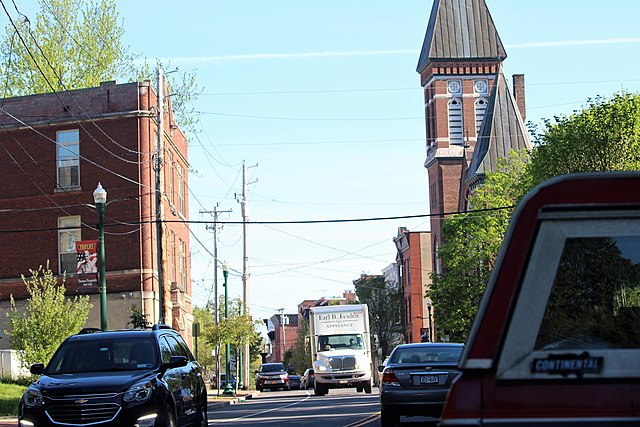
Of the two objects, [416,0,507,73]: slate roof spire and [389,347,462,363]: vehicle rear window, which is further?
[416,0,507,73]: slate roof spire

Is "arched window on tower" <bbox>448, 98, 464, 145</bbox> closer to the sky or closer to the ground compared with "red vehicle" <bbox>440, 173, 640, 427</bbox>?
closer to the sky

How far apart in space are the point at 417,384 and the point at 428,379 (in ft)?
0.67

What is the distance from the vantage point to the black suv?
13.8m

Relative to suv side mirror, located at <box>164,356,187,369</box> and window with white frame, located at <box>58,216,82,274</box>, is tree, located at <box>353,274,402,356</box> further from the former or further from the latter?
suv side mirror, located at <box>164,356,187,369</box>

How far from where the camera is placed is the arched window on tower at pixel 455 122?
94.4 metres

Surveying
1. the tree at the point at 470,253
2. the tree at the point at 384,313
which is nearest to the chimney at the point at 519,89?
the tree at the point at 384,313

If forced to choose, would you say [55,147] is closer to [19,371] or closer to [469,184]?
[19,371]

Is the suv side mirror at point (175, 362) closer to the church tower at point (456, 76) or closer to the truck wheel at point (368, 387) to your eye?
the truck wheel at point (368, 387)

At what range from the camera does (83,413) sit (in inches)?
545

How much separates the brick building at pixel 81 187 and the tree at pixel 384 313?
228 feet

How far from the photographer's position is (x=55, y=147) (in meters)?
45.3

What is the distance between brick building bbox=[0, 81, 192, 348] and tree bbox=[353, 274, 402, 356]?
69.6 meters

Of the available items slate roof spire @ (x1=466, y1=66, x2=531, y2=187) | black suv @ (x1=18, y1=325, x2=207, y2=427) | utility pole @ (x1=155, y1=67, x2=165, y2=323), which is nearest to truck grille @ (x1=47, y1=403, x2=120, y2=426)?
black suv @ (x1=18, y1=325, x2=207, y2=427)

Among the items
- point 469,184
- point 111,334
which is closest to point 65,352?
point 111,334
